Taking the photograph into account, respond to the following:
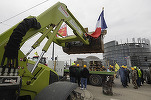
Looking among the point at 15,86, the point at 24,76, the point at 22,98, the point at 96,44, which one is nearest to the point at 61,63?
the point at 96,44

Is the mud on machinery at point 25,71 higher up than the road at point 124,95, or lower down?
higher up

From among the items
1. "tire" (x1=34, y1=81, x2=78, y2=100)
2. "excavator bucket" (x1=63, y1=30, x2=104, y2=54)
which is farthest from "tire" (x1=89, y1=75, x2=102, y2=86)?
"tire" (x1=34, y1=81, x2=78, y2=100)

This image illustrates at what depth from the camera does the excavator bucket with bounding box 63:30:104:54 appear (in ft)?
19.6

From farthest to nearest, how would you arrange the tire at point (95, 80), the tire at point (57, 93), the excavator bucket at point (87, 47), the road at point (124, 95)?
the tire at point (95, 80) → the excavator bucket at point (87, 47) → the road at point (124, 95) → the tire at point (57, 93)

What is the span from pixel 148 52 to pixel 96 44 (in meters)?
53.5

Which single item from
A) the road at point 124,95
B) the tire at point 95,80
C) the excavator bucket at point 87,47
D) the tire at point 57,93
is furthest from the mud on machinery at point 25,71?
the tire at point 95,80

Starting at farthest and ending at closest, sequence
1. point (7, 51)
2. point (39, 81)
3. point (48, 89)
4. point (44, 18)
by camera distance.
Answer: point (44, 18) < point (39, 81) < point (48, 89) < point (7, 51)

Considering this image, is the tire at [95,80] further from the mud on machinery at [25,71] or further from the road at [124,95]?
the mud on machinery at [25,71]

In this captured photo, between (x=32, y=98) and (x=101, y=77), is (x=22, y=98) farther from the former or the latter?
(x=101, y=77)

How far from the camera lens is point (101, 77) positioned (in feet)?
25.1

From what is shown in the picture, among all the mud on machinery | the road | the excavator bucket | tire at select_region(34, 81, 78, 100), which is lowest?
the road

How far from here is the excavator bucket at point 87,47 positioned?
599 cm

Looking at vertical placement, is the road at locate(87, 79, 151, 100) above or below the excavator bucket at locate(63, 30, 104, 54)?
below

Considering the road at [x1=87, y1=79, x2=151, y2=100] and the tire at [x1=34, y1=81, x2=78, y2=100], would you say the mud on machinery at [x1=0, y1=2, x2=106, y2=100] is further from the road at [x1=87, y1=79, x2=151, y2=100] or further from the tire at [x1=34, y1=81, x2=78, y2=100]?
the road at [x1=87, y1=79, x2=151, y2=100]
